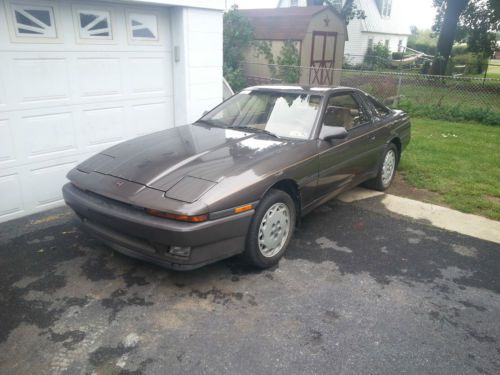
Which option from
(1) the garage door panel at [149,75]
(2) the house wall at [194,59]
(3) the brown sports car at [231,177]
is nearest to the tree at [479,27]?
(2) the house wall at [194,59]

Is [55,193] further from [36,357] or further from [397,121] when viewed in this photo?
[397,121]

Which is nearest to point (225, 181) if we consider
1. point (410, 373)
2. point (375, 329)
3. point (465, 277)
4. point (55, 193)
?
point (375, 329)

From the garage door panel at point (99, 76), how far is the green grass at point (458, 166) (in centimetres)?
450

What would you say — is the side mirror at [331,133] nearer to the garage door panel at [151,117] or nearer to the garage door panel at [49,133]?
the garage door panel at [151,117]

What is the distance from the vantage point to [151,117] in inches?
235

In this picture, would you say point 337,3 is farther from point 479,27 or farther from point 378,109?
point 378,109

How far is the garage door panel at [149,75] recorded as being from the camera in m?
5.59

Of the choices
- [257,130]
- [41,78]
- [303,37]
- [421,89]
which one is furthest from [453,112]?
[41,78]

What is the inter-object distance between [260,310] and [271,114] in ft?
7.03

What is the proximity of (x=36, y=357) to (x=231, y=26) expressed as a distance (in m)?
15.4

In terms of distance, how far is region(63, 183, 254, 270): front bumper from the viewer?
2.90m

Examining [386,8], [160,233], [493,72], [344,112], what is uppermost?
[386,8]

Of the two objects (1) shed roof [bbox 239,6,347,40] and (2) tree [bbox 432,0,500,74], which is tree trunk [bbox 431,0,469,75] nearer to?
(2) tree [bbox 432,0,500,74]

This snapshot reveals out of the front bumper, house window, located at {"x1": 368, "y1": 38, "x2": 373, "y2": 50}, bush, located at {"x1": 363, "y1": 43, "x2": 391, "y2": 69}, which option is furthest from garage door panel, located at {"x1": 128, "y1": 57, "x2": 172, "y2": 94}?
house window, located at {"x1": 368, "y1": 38, "x2": 373, "y2": 50}
